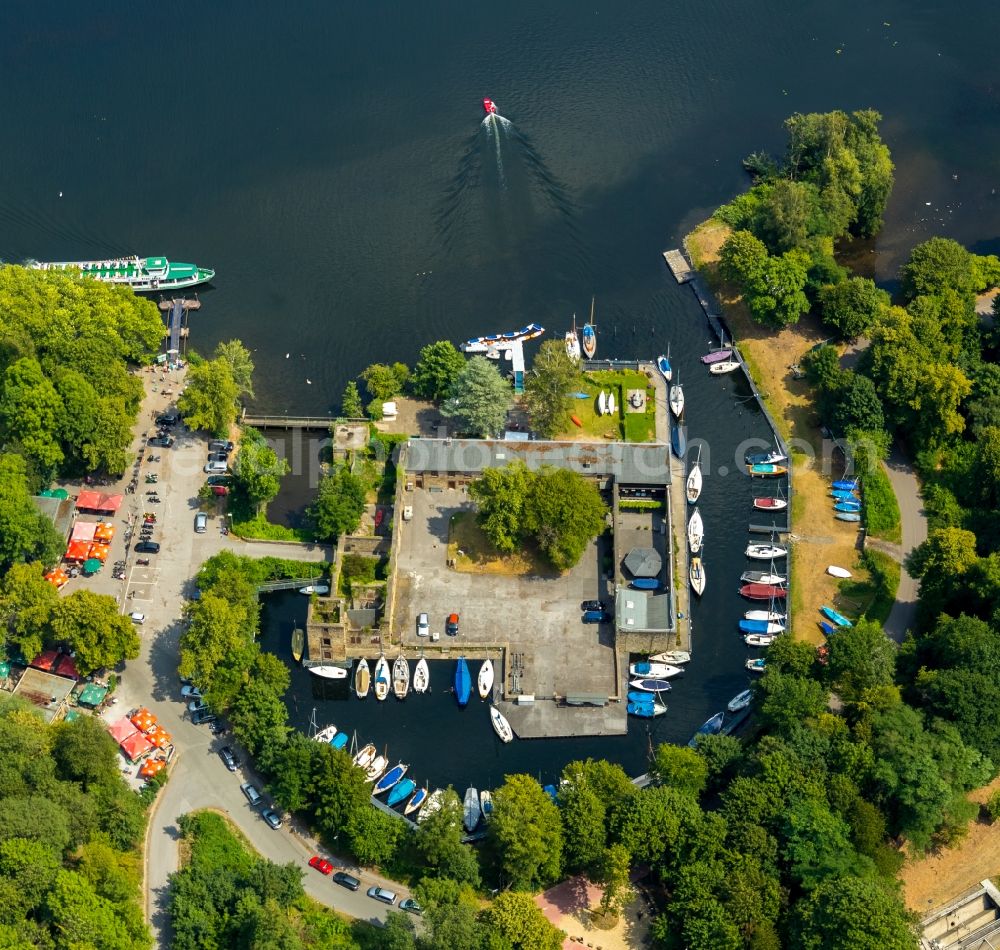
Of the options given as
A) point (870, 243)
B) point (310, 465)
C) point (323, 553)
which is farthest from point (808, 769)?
point (870, 243)

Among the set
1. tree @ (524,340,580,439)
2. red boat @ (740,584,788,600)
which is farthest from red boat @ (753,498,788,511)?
tree @ (524,340,580,439)

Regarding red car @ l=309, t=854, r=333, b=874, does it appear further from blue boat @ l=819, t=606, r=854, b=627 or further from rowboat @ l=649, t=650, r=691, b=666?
blue boat @ l=819, t=606, r=854, b=627

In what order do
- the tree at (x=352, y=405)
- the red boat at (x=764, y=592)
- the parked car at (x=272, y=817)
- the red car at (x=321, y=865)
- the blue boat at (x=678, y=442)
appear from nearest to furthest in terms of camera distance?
the red car at (x=321, y=865) → the parked car at (x=272, y=817) → the red boat at (x=764, y=592) → the blue boat at (x=678, y=442) → the tree at (x=352, y=405)

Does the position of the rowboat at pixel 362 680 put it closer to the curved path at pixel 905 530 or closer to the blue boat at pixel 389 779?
the blue boat at pixel 389 779

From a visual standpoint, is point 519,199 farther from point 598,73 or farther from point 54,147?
point 54,147

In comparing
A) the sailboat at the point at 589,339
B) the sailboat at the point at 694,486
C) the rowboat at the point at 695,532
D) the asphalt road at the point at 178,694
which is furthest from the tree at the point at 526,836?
the sailboat at the point at 589,339
